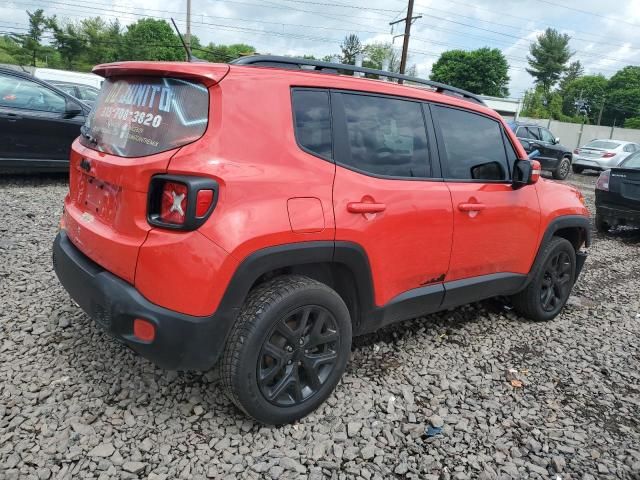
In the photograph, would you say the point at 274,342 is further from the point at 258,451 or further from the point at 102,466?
the point at 102,466

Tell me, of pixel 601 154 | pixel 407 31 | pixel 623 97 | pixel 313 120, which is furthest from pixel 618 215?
pixel 623 97

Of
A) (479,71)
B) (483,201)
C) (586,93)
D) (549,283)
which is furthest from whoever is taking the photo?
(586,93)

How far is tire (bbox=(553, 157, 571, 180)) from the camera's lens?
1522 centimetres

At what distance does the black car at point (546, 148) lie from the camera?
14586mm

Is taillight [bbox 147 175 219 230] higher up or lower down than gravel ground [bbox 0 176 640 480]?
higher up

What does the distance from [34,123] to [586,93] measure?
295ft

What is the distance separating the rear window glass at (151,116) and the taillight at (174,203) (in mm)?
193

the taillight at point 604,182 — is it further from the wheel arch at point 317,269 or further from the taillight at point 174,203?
the taillight at point 174,203

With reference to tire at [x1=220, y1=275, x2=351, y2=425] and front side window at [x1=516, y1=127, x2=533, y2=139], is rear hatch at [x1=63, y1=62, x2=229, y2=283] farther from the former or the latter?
front side window at [x1=516, y1=127, x2=533, y2=139]

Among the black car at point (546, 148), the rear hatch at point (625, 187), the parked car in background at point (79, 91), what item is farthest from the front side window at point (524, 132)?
the parked car in background at point (79, 91)

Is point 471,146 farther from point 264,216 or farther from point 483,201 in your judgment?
point 264,216

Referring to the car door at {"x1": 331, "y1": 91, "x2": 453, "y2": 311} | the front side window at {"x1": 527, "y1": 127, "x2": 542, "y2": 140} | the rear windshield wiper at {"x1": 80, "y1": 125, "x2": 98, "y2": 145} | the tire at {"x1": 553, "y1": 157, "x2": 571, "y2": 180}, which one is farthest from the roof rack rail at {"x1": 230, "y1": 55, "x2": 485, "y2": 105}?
the tire at {"x1": 553, "y1": 157, "x2": 571, "y2": 180}

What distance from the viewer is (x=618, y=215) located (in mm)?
7219

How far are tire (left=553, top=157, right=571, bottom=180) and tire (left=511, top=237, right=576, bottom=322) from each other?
1240cm
